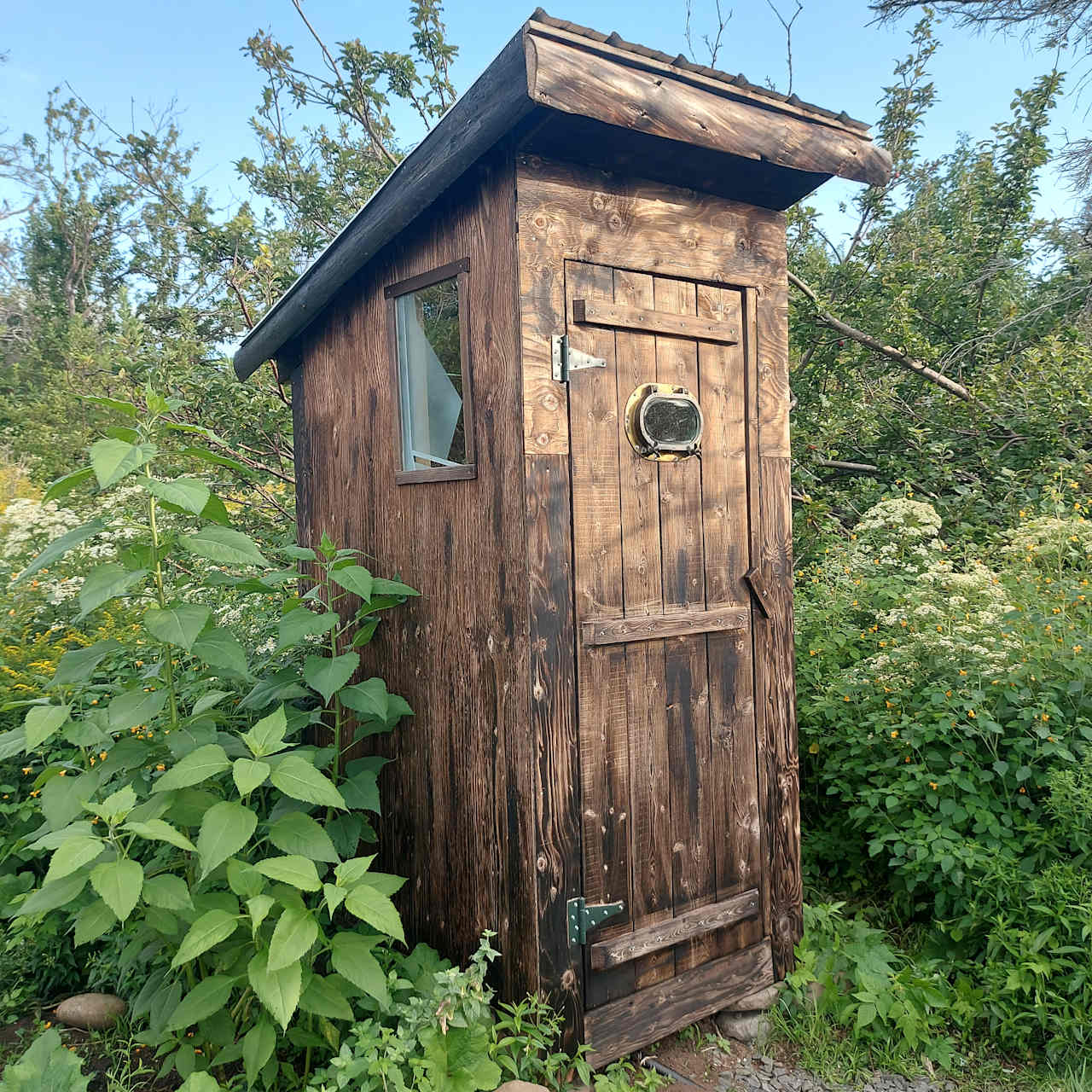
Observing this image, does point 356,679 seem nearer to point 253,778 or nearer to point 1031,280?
point 253,778

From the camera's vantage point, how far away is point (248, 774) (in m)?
2.12

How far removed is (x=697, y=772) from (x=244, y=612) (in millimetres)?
2329

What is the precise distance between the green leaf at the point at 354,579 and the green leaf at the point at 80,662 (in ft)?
2.19

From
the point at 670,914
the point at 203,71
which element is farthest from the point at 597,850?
the point at 203,71

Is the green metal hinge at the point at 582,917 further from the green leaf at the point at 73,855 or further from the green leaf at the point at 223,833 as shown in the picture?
the green leaf at the point at 73,855

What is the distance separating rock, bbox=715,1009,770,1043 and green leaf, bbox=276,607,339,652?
2.00 m

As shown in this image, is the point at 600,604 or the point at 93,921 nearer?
the point at 93,921

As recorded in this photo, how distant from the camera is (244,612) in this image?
408 cm

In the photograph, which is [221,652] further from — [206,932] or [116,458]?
[206,932]

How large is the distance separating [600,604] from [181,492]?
1272 millimetres

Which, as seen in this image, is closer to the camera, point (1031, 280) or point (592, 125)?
point (592, 125)

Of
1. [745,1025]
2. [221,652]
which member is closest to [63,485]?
[221,652]

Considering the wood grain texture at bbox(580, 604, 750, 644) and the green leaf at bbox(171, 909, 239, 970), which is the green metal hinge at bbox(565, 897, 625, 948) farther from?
the green leaf at bbox(171, 909, 239, 970)

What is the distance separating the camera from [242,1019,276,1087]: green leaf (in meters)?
2.19
